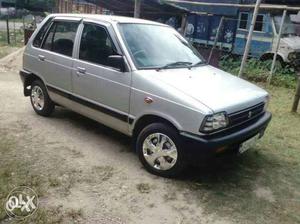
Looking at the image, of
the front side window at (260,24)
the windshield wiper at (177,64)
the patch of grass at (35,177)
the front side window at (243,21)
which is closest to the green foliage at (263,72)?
the front side window at (260,24)

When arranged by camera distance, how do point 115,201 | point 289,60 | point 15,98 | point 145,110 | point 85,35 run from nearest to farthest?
point 115,201, point 145,110, point 85,35, point 15,98, point 289,60

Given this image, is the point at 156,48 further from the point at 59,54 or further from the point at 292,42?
the point at 292,42

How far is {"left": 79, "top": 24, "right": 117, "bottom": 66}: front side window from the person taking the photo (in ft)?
15.4

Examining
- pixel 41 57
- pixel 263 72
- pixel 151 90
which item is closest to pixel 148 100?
pixel 151 90

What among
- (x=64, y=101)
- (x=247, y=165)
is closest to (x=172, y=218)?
(x=247, y=165)

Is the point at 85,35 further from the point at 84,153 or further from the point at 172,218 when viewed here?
the point at 172,218

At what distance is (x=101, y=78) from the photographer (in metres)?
4.69

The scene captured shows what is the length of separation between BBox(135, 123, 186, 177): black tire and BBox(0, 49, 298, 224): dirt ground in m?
0.09

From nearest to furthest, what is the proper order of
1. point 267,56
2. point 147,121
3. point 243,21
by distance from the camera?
point 147,121
point 267,56
point 243,21

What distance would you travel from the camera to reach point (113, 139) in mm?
5344

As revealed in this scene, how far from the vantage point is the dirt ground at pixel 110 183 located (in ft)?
11.6

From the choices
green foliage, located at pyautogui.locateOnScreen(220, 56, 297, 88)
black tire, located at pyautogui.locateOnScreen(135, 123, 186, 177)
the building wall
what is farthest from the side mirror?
the building wall

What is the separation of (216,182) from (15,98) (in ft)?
15.3

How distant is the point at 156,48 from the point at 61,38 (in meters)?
1.63
